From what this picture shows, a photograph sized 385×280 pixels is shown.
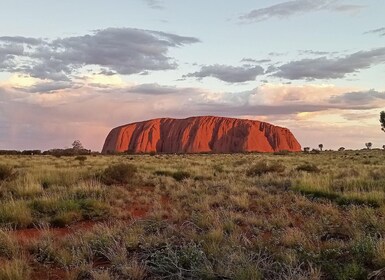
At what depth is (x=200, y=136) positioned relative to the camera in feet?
483

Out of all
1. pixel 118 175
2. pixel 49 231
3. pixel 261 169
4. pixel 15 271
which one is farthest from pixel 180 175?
pixel 15 271

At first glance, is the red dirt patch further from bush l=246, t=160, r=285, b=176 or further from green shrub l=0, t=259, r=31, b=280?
bush l=246, t=160, r=285, b=176

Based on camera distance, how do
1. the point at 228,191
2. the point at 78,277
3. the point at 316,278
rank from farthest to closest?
1. the point at 228,191
2. the point at 78,277
3. the point at 316,278

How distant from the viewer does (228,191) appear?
50.0 feet

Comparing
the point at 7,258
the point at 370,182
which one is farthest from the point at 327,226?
the point at 370,182

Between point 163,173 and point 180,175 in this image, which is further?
point 163,173

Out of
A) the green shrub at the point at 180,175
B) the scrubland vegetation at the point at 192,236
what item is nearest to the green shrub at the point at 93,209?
the scrubland vegetation at the point at 192,236

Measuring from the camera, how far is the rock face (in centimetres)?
14348

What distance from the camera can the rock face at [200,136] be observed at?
471 ft

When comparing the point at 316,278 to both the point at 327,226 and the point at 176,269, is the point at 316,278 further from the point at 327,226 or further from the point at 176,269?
the point at 327,226

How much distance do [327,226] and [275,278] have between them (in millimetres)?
3637

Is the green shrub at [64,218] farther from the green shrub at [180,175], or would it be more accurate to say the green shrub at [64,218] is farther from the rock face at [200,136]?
the rock face at [200,136]

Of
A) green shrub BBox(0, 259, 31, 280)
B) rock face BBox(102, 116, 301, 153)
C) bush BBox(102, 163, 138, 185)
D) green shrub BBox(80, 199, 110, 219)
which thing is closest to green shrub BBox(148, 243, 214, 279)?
green shrub BBox(0, 259, 31, 280)

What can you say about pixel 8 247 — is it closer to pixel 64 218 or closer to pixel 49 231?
pixel 49 231
